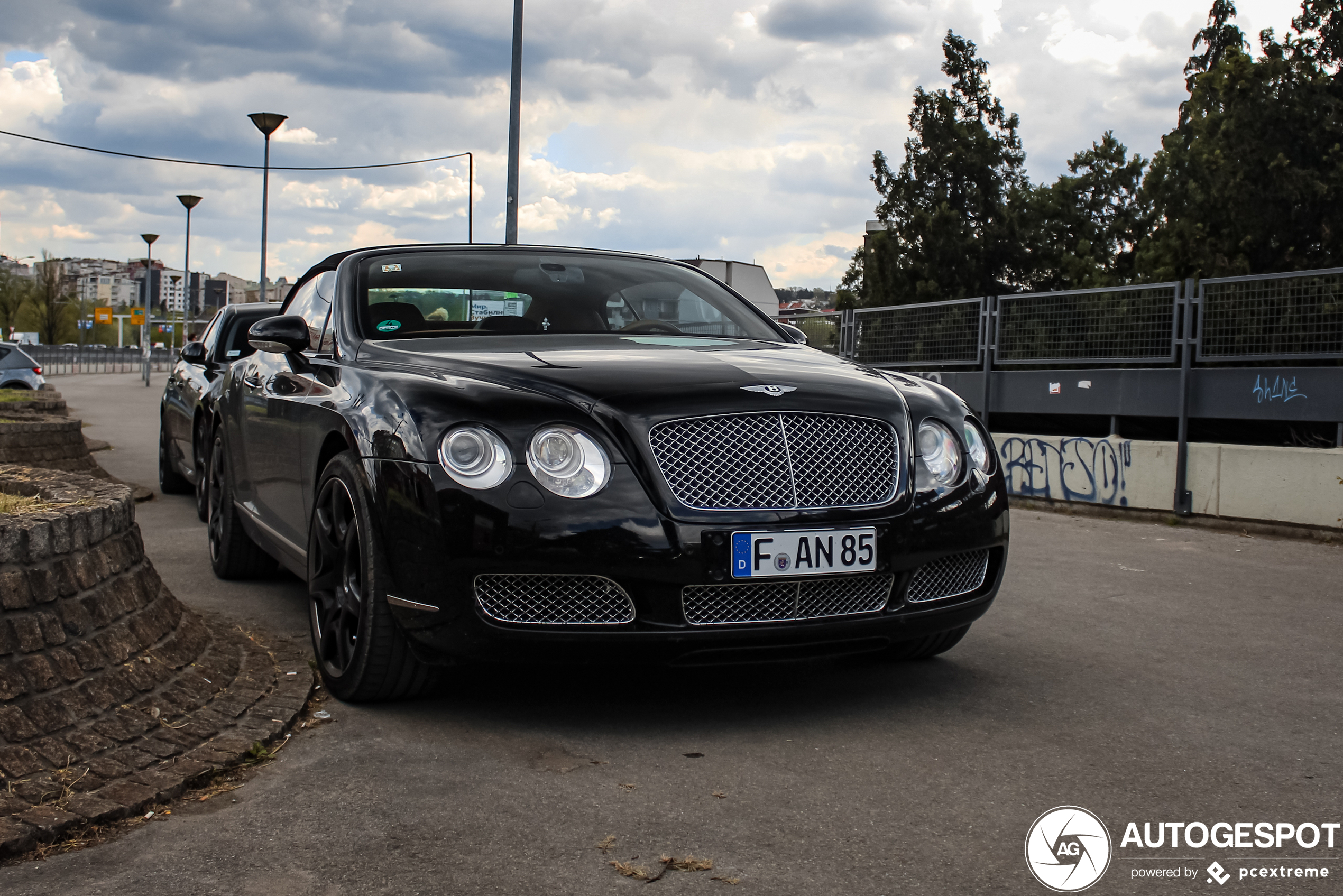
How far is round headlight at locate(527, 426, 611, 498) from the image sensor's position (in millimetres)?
3613

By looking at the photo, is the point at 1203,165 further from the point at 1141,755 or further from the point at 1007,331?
the point at 1141,755

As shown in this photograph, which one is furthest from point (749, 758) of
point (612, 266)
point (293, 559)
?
point (612, 266)

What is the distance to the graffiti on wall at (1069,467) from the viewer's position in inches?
440

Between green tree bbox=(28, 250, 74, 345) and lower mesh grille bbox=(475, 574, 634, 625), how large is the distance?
82771mm

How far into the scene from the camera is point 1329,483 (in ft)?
30.7

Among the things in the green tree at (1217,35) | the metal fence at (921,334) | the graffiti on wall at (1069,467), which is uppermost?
the green tree at (1217,35)

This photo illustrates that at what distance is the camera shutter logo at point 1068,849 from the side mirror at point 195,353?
21.7 feet

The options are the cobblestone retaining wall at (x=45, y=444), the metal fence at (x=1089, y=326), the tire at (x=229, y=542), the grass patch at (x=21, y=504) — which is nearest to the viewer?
the grass patch at (x=21, y=504)

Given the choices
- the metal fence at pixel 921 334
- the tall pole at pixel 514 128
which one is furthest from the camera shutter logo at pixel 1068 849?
the tall pole at pixel 514 128

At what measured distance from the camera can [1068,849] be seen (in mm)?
2918

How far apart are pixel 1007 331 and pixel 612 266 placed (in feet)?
27.1

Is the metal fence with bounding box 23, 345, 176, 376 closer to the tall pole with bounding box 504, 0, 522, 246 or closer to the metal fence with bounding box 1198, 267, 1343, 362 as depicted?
the tall pole with bounding box 504, 0, 522, 246

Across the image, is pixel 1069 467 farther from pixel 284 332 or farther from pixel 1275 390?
pixel 284 332

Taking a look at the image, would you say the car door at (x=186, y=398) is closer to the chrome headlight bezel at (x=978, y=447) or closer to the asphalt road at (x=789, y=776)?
the asphalt road at (x=789, y=776)
